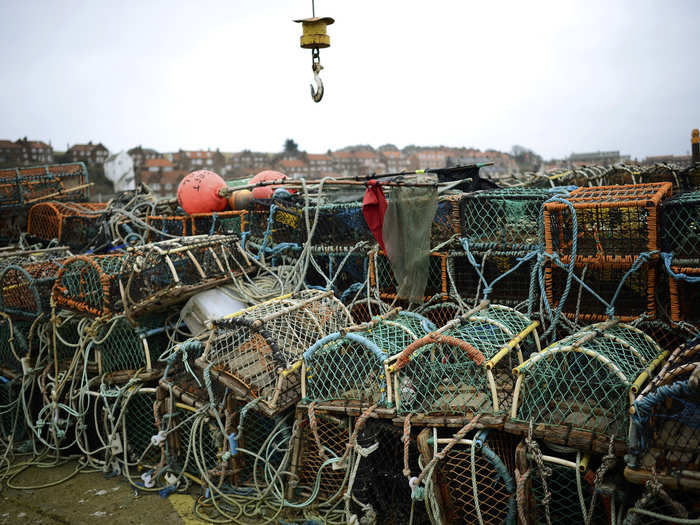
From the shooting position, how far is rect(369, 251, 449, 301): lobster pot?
14.9 ft

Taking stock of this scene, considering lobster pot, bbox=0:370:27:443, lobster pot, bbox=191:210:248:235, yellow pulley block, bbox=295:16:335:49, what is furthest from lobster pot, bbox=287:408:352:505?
lobster pot, bbox=0:370:27:443

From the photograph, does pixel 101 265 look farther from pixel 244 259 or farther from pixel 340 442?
pixel 340 442

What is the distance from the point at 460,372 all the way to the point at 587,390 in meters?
0.76

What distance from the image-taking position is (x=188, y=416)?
392 centimetres

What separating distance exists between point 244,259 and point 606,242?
3167 mm

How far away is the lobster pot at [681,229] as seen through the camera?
3283 mm

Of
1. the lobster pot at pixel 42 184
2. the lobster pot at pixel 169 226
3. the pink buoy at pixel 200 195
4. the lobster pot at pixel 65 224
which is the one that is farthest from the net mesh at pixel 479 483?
the lobster pot at pixel 42 184

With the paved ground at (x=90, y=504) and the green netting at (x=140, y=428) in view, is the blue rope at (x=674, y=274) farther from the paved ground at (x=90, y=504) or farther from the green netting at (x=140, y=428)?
the green netting at (x=140, y=428)

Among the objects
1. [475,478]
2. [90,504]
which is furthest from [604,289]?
[90,504]

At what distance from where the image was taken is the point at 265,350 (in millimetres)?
3627

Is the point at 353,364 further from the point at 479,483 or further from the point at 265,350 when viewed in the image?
the point at 479,483

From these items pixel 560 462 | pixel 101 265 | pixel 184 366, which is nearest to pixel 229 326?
pixel 184 366

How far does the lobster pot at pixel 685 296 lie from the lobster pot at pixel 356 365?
1.53m

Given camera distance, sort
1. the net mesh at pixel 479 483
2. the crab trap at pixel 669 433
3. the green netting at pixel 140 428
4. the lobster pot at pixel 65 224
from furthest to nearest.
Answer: the lobster pot at pixel 65 224
the green netting at pixel 140 428
the net mesh at pixel 479 483
the crab trap at pixel 669 433
